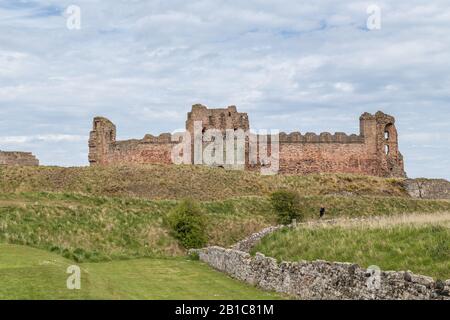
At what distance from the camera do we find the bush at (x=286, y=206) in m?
41.8

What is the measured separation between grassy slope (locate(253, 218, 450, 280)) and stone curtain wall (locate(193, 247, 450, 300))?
1.23 meters

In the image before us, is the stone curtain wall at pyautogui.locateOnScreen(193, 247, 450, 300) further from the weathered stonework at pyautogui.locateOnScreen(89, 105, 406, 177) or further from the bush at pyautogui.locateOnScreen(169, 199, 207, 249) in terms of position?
the weathered stonework at pyautogui.locateOnScreen(89, 105, 406, 177)

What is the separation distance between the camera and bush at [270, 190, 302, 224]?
137 ft

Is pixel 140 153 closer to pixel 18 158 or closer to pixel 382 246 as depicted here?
pixel 18 158

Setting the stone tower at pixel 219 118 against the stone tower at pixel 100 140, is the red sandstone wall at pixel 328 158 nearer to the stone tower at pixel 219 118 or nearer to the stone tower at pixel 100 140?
the stone tower at pixel 219 118

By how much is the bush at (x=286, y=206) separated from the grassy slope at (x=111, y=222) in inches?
49.4

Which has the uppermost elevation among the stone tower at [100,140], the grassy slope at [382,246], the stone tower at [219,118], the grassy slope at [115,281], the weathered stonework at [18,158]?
the stone tower at [219,118]

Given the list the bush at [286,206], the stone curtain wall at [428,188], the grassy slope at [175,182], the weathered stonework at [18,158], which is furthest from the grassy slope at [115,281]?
the weathered stonework at [18,158]

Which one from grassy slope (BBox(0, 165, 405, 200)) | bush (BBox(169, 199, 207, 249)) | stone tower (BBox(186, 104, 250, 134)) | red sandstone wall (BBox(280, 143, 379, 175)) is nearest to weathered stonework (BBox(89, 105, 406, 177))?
red sandstone wall (BBox(280, 143, 379, 175))

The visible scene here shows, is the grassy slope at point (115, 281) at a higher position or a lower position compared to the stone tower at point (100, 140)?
lower
